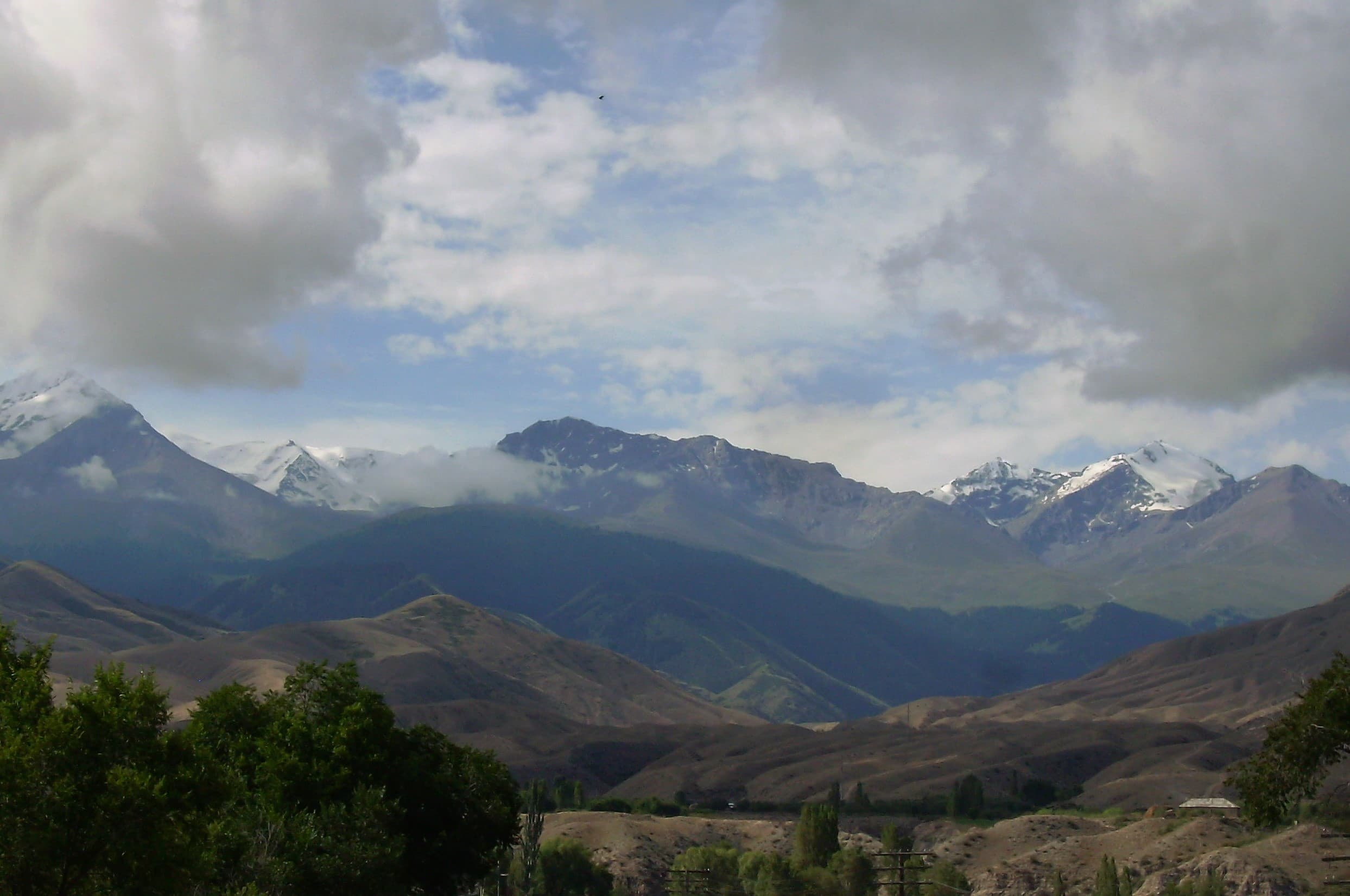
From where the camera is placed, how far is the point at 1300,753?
5147 cm

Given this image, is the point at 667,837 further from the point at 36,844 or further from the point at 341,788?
the point at 36,844

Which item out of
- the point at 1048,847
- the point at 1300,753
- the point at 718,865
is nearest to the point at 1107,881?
the point at 1048,847

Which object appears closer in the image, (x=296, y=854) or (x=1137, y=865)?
(x=296, y=854)

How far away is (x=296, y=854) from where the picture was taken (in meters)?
58.6

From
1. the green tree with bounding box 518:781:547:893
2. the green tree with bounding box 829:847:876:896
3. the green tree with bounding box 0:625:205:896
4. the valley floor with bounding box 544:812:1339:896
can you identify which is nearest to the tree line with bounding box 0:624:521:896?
the green tree with bounding box 0:625:205:896

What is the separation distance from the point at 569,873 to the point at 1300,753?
97992 millimetres

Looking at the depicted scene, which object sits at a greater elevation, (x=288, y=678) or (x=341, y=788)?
(x=288, y=678)

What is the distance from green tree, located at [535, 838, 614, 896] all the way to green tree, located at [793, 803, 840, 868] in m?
18.9

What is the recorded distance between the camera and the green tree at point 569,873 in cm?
13662

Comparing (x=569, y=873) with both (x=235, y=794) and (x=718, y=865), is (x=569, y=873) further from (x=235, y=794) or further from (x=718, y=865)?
(x=235, y=794)

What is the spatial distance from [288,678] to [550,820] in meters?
107

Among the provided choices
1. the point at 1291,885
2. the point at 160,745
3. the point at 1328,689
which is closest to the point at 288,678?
the point at 160,745

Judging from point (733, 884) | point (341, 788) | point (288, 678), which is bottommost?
point (733, 884)

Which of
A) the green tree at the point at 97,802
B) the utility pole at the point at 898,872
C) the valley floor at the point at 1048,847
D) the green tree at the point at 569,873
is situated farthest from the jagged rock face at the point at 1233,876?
the green tree at the point at 97,802
